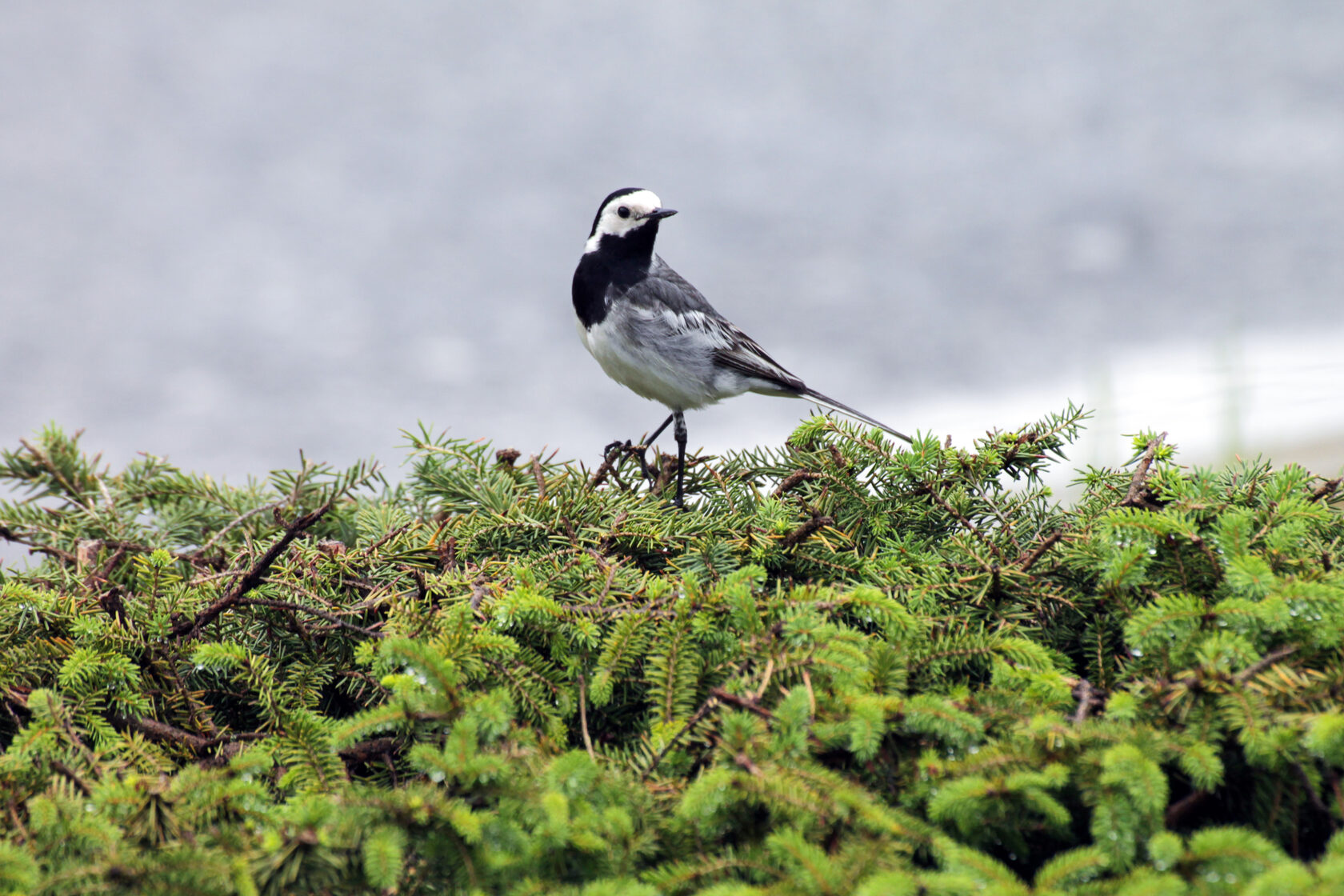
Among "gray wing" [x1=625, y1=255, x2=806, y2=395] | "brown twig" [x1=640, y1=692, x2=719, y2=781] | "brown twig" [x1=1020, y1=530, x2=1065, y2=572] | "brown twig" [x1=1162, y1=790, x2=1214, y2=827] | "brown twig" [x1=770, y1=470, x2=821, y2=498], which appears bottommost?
"brown twig" [x1=1162, y1=790, x2=1214, y2=827]

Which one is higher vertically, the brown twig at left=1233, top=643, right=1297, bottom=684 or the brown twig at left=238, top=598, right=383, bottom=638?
the brown twig at left=238, top=598, right=383, bottom=638

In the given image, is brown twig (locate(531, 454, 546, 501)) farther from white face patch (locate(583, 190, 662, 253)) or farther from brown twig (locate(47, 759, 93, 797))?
white face patch (locate(583, 190, 662, 253))

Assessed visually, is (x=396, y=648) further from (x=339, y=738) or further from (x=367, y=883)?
(x=367, y=883)

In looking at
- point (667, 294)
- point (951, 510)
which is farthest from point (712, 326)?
point (951, 510)

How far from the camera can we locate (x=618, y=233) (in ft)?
11.2

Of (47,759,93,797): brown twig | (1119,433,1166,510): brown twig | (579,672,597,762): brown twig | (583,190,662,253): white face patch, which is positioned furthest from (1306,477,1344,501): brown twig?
(583,190,662,253): white face patch

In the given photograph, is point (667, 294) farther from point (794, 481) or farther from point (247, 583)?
A: point (247, 583)

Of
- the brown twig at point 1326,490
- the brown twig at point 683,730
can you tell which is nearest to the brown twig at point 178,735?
the brown twig at point 683,730

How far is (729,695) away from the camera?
42.3 inches

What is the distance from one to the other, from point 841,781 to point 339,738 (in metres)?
0.53

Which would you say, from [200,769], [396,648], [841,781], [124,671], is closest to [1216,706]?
[841,781]

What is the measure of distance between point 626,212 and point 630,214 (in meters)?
0.02

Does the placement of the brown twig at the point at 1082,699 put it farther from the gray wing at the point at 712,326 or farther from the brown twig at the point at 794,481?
the gray wing at the point at 712,326

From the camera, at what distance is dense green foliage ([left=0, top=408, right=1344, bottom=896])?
912 millimetres
